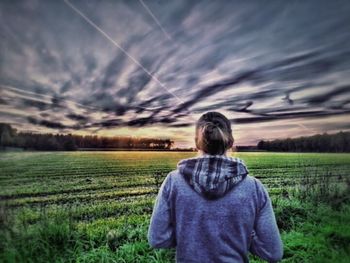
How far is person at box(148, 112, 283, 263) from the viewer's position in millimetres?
1604


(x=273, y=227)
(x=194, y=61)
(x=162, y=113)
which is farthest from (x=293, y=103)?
(x=273, y=227)

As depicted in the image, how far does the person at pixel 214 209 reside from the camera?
1604 mm

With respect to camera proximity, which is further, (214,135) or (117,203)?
(117,203)

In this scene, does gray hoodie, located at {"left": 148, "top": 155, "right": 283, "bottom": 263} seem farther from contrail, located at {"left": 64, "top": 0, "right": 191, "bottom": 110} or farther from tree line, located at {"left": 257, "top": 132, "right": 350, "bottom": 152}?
tree line, located at {"left": 257, "top": 132, "right": 350, "bottom": 152}

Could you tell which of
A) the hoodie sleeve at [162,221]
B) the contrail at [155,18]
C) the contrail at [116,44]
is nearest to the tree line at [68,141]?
the contrail at [116,44]

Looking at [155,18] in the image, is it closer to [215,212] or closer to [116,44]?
[116,44]

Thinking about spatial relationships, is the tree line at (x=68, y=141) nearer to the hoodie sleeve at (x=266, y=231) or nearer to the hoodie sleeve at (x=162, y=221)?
the hoodie sleeve at (x=162, y=221)

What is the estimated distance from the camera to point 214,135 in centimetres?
167

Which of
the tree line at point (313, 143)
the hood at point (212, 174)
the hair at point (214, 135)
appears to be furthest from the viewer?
the tree line at point (313, 143)

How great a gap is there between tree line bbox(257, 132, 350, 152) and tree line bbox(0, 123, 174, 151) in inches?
40.7

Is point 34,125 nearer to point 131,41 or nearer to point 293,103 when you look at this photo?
point 131,41

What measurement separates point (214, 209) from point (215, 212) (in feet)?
0.05

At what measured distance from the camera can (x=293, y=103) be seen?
323 cm

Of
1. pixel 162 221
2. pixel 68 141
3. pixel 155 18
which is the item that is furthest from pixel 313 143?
pixel 68 141
